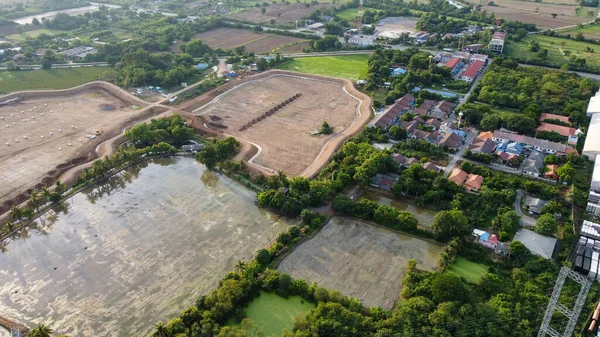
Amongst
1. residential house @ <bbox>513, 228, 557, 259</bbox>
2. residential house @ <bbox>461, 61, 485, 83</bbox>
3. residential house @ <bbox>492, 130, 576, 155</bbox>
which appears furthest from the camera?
residential house @ <bbox>461, 61, 485, 83</bbox>

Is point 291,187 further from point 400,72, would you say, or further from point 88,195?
point 400,72

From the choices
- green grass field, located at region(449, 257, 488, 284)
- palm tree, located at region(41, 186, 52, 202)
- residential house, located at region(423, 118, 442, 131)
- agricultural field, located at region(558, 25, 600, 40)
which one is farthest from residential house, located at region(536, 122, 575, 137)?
palm tree, located at region(41, 186, 52, 202)

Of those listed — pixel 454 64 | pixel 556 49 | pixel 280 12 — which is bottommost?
pixel 556 49

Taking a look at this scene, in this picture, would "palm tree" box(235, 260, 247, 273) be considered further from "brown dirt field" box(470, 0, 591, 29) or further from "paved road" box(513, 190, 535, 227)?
"brown dirt field" box(470, 0, 591, 29)

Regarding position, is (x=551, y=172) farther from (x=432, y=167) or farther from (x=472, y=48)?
(x=472, y=48)

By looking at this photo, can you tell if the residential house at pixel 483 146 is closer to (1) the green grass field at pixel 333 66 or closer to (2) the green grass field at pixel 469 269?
(2) the green grass field at pixel 469 269

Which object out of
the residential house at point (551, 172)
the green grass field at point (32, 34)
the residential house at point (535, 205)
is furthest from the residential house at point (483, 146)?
the green grass field at point (32, 34)

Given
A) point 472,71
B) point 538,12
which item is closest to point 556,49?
point 472,71
